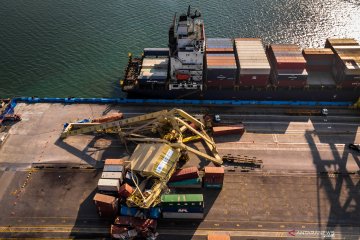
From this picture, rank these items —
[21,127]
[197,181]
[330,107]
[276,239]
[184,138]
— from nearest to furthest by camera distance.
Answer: [276,239] < [197,181] < [184,138] < [21,127] < [330,107]

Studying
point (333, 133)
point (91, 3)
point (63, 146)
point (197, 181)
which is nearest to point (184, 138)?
point (197, 181)

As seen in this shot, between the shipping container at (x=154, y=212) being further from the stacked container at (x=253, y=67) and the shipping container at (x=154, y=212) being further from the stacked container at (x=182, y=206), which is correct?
the stacked container at (x=253, y=67)

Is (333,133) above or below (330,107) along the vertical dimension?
below

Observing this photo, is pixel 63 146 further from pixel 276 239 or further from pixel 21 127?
pixel 276 239

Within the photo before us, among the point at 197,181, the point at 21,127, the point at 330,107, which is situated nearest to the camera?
the point at 197,181

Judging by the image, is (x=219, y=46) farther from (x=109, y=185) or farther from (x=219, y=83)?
(x=109, y=185)

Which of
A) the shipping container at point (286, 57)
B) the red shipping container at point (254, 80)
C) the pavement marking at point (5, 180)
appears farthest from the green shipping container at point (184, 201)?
the shipping container at point (286, 57)

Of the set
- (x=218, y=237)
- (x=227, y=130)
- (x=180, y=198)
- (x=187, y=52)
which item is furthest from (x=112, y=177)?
(x=187, y=52)
